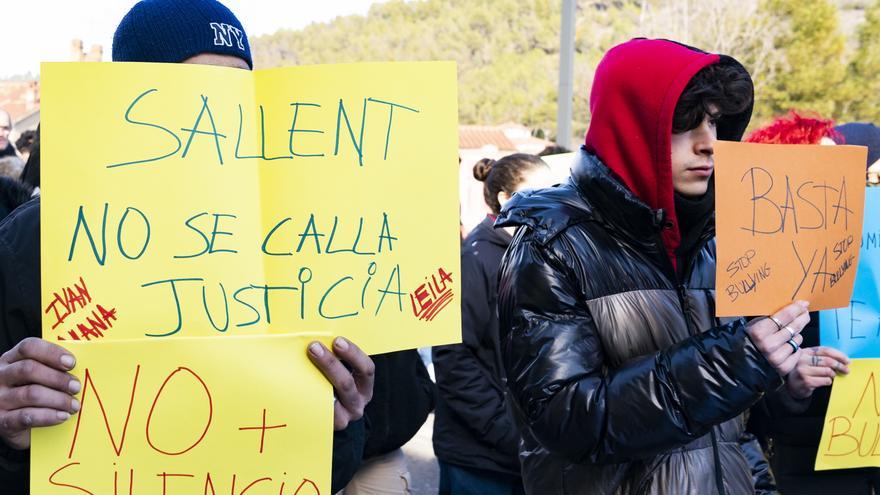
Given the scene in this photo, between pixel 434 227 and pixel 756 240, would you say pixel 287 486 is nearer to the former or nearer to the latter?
pixel 434 227

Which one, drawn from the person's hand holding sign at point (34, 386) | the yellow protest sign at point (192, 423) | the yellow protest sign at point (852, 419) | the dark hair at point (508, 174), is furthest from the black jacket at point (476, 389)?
the person's hand holding sign at point (34, 386)

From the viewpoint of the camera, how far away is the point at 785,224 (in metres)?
2.19

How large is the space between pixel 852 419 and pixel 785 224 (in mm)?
825

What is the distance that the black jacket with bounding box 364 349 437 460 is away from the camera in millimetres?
3115

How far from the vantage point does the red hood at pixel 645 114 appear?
2107 mm

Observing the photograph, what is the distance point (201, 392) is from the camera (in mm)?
1496

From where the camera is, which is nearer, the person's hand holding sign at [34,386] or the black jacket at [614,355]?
the person's hand holding sign at [34,386]

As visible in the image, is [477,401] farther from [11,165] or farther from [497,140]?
[497,140]

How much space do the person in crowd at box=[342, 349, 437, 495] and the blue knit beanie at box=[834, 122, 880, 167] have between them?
1.80 metres

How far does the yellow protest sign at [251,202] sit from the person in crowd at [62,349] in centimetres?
6

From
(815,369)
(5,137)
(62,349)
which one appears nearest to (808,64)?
(5,137)

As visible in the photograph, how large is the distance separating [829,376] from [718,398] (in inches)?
32.6

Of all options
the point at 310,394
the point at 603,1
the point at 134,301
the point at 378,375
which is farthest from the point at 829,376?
the point at 603,1

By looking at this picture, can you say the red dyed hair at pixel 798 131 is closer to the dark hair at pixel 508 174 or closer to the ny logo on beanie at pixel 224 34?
the dark hair at pixel 508 174
